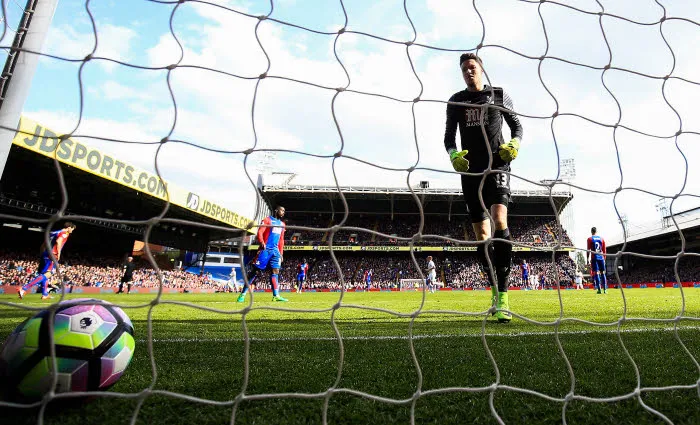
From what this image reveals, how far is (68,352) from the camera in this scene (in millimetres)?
1417

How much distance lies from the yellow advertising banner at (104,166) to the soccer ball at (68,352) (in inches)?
382

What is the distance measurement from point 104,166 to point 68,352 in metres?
15.7

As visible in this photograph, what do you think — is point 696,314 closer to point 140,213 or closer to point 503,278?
point 503,278

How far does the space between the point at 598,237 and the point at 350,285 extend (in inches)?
725

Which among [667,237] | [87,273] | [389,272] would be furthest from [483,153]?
[667,237]

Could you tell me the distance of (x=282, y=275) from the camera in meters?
27.5

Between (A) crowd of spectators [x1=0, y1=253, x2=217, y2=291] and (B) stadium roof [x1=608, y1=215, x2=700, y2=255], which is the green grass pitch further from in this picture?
(B) stadium roof [x1=608, y1=215, x2=700, y2=255]

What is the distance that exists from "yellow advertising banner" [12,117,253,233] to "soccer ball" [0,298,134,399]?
31.8 ft

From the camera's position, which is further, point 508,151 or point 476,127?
point 476,127

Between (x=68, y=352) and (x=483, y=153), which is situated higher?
(x=483, y=153)

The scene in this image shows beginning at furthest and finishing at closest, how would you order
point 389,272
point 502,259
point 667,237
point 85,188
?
point 667,237
point 389,272
point 85,188
point 502,259

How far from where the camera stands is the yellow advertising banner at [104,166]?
11.2 metres

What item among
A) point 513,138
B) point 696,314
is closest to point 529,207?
point 696,314

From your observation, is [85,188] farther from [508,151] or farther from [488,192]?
[508,151]
